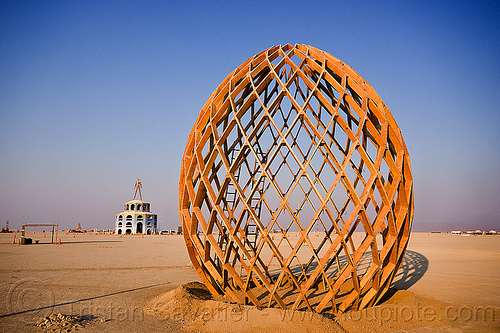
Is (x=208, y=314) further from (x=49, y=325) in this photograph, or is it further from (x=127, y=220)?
(x=127, y=220)

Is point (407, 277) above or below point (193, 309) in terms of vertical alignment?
below

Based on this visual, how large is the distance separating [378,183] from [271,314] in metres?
3.73

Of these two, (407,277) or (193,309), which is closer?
(193,309)

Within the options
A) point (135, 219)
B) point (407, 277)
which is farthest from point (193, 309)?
point (135, 219)

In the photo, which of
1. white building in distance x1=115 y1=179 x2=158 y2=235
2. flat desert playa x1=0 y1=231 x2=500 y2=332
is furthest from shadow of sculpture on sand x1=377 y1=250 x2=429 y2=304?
white building in distance x1=115 y1=179 x2=158 y2=235

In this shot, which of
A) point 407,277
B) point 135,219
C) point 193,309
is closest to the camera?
point 193,309

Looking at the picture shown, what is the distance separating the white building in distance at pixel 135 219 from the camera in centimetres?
6469

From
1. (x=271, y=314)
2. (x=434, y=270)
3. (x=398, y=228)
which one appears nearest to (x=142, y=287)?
(x=271, y=314)

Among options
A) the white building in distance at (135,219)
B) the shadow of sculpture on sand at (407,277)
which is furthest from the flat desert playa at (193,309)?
A: the white building in distance at (135,219)

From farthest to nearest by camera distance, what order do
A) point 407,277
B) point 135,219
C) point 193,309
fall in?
point 135,219 < point 407,277 < point 193,309

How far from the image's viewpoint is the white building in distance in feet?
212

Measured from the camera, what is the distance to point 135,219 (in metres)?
64.8

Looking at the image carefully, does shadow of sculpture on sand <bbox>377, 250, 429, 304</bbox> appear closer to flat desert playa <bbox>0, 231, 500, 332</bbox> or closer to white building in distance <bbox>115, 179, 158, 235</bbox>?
flat desert playa <bbox>0, 231, 500, 332</bbox>

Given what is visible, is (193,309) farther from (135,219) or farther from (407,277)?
(135,219)
